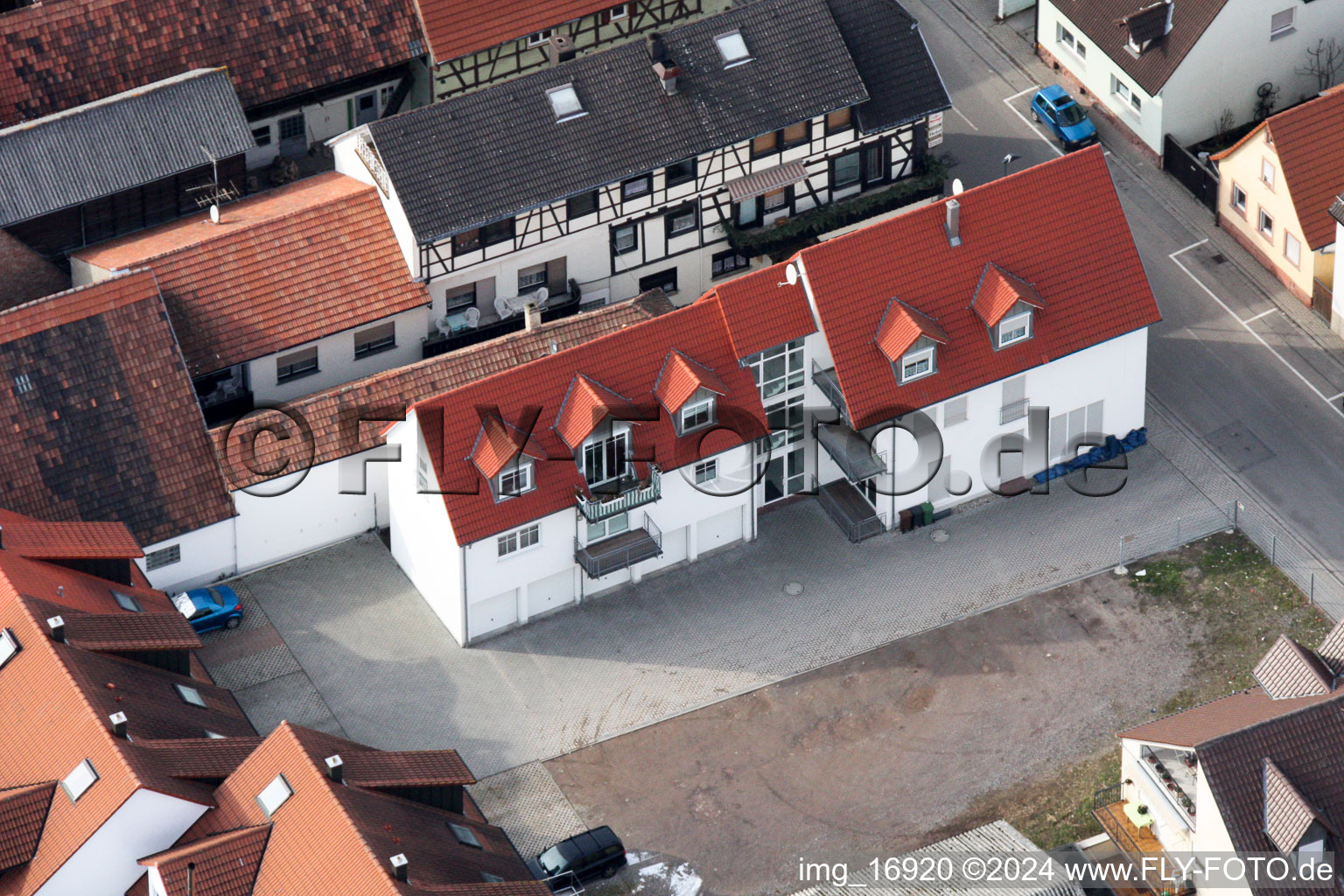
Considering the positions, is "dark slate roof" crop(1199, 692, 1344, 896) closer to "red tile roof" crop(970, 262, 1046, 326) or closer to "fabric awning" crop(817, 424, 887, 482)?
"fabric awning" crop(817, 424, 887, 482)

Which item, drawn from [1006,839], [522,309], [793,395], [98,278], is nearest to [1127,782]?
[1006,839]

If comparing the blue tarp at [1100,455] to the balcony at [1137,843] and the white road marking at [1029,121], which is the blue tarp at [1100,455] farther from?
the white road marking at [1029,121]

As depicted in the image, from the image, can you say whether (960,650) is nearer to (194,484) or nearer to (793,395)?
(793,395)

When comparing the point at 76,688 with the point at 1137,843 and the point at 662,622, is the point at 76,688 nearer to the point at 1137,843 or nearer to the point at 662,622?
the point at 662,622

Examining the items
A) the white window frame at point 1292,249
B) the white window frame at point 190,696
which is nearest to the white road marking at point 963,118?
the white window frame at point 1292,249

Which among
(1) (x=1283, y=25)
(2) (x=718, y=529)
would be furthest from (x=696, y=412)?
(1) (x=1283, y=25)

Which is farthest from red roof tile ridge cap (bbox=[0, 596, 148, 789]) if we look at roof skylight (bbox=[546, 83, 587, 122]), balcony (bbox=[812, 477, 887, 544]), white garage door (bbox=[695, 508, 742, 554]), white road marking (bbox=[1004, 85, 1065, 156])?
white road marking (bbox=[1004, 85, 1065, 156])

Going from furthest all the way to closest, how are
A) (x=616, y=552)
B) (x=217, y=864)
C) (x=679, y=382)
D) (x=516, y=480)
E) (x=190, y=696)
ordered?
(x=616, y=552) < (x=679, y=382) < (x=516, y=480) < (x=190, y=696) < (x=217, y=864)
